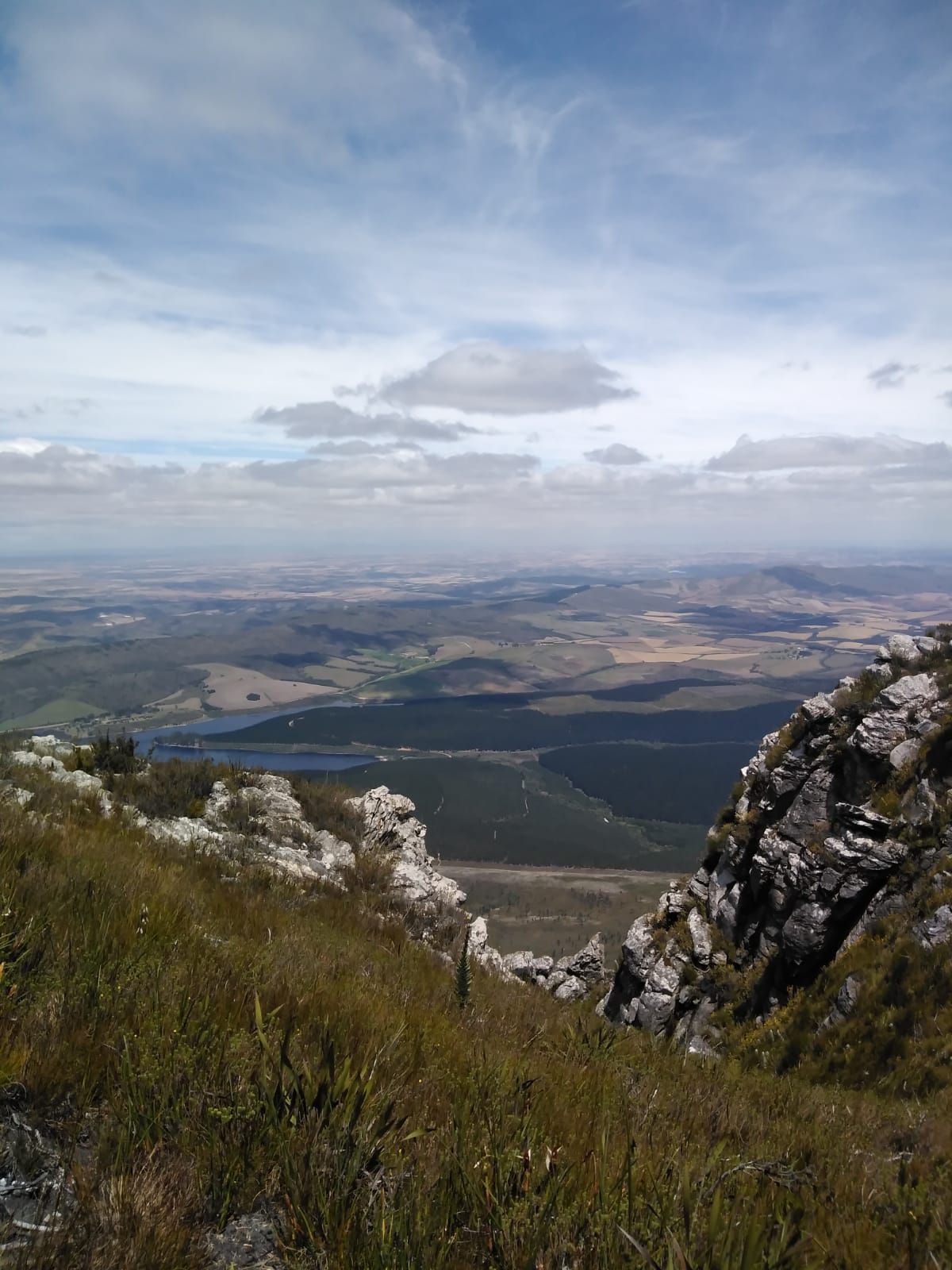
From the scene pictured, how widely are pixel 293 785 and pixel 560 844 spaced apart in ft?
319

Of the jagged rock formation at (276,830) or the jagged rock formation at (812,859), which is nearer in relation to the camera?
the jagged rock formation at (276,830)

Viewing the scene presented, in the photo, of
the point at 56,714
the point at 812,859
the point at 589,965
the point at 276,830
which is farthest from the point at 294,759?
the point at 812,859

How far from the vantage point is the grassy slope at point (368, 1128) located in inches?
91.0

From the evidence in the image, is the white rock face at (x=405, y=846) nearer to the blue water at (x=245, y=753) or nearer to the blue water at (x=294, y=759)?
the blue water at (x=245, y=753)

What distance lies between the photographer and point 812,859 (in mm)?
13688

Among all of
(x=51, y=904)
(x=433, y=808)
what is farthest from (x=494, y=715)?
(x=51, y=904)

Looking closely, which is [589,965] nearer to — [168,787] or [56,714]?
[168,787]

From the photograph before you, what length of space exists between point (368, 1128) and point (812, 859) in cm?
1380

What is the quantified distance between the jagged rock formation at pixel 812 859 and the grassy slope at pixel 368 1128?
8338 mm

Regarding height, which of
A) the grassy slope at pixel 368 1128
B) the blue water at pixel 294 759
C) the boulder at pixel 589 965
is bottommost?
the blue water at pixel 294 759

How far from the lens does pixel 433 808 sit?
395ft

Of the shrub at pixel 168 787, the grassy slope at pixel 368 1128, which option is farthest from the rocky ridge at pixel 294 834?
the grassy slope at pixel 368 1128

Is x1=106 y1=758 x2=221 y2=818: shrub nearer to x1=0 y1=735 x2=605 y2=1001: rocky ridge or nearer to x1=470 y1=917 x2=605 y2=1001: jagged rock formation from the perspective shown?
x1=0 y1=735 x2=605 y2=1001: rocky ridge

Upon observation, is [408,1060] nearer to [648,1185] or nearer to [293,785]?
[648,1185]
